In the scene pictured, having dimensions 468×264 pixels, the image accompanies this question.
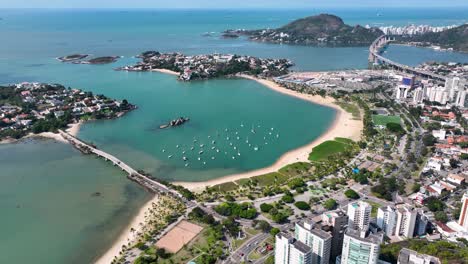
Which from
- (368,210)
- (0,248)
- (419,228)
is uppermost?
(368,210)

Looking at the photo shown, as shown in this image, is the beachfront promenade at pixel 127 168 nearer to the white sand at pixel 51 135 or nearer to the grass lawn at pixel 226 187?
the white sand at pixel 51 135

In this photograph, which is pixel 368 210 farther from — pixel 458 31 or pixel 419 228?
pixel 458 31

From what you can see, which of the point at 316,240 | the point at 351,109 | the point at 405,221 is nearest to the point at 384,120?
the point at 351,109

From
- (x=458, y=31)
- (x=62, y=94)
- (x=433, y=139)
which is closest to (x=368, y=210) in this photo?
(x=433, y=139)

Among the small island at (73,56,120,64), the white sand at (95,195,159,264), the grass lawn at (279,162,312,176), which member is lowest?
the white sand at (95,195,159,264)

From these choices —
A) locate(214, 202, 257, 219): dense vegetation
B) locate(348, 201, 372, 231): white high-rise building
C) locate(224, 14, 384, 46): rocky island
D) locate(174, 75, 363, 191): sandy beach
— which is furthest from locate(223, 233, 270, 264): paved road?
locate(224, 14, 384, 46): rocky island

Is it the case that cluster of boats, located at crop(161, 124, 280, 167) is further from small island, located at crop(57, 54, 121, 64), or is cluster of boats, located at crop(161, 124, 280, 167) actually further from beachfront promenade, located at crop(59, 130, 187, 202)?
small island, located at crop(57, 54, 121, 64)
